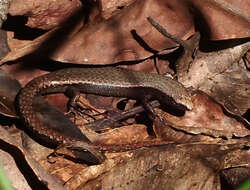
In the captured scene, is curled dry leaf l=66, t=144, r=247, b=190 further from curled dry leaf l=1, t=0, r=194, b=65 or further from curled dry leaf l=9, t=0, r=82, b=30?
curled dry leaf l=9, t=0, r=82, b=30

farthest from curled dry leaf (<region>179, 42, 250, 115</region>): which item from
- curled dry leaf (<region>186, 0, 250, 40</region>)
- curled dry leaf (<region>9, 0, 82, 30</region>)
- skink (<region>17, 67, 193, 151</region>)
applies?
curled dry leaf (<region>9, 0, 82, 30</region>)

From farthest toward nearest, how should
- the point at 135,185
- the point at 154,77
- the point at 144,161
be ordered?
the point at 154,77 → the point at 144,161 → the point at 135,185

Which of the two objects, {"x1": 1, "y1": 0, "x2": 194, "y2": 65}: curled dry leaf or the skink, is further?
the skink

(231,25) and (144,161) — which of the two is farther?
(231,25)

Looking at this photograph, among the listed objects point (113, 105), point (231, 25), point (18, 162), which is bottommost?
point (113, 105)

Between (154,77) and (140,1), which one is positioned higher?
(140,1)

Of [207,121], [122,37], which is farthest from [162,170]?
[122,37]

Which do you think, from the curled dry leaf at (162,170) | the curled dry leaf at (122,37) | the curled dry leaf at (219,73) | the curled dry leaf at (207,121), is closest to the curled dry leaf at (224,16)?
the curled dry leaf at (122,37)

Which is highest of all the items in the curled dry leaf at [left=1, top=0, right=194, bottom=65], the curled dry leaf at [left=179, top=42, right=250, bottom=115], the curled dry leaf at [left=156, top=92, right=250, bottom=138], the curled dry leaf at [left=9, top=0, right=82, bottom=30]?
the curled dry leaf at [left=9, top=0, right=82, bottom=30]

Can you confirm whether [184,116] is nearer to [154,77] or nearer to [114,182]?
[154,77]

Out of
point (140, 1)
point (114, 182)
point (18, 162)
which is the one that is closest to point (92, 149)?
point (114, 182)
